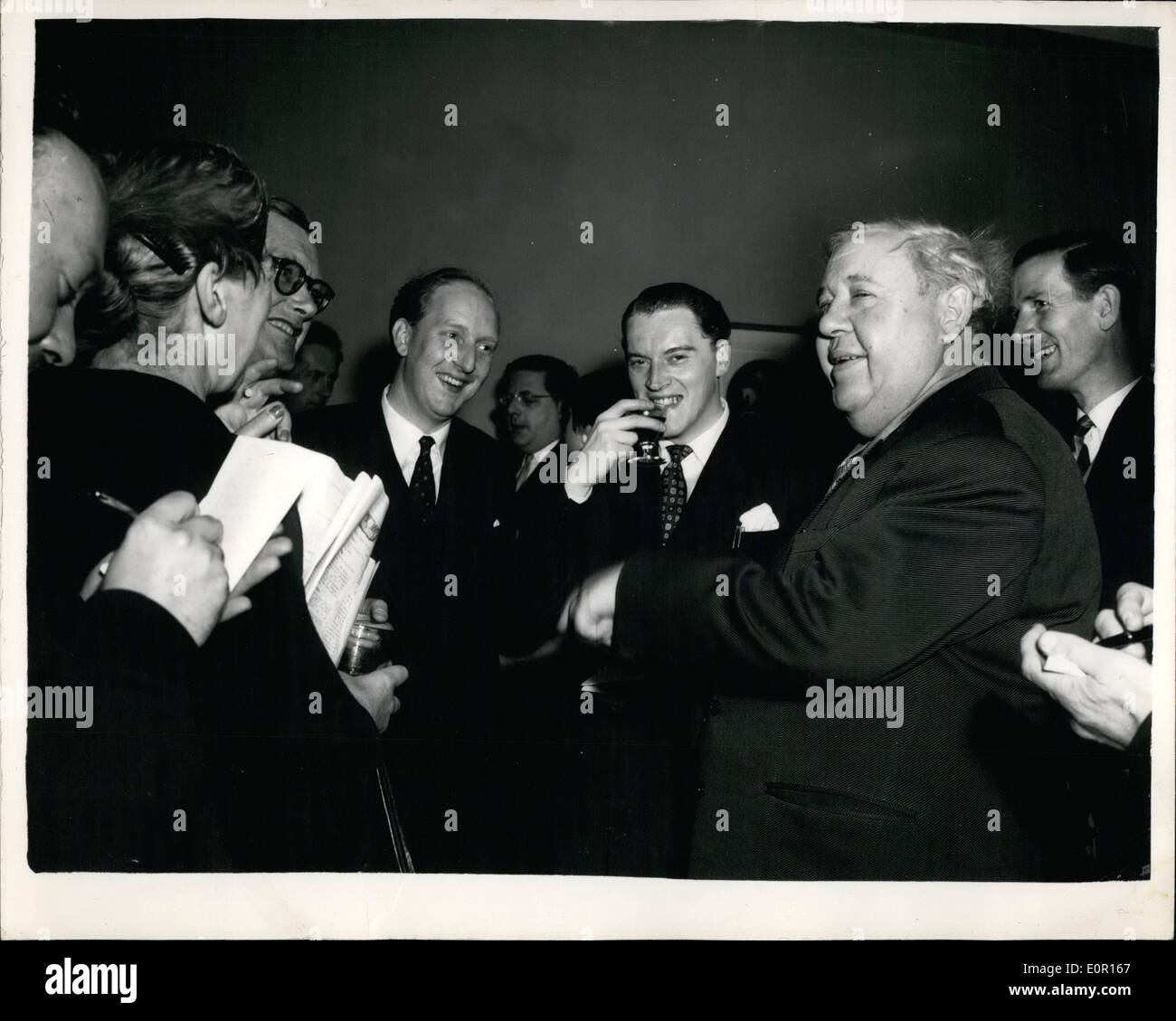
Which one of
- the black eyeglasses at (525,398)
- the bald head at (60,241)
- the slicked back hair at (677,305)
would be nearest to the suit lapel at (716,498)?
the slicked back hair at (677,305)

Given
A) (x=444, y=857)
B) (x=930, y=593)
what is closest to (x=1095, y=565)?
(x=930, y=593)

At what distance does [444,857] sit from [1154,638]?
5.64ft

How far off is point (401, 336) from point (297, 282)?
0.26m

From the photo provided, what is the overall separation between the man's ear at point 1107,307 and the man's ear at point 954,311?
34 centimetres

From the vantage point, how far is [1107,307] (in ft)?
8.75

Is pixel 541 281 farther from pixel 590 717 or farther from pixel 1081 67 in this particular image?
pixel 1081 67

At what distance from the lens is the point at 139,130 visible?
8.59 ft

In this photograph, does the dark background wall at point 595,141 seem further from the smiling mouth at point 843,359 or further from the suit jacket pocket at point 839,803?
the suit jacket pocket at point 839,803

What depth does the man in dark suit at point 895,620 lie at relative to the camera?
241 cm

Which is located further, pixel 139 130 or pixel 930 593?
pixel 139 130

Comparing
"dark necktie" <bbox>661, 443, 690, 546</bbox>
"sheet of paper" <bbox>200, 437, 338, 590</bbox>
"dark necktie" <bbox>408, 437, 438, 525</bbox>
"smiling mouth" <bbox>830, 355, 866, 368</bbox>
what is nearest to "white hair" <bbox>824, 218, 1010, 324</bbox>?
"smiling mouth" <bbox>830, 355, 866, 368</bbox>

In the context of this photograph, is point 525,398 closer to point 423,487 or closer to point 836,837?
point 423,487

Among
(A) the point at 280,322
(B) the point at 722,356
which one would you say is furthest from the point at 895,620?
(A) the point at 280,322

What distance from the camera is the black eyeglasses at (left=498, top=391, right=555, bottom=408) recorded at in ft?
8.55
